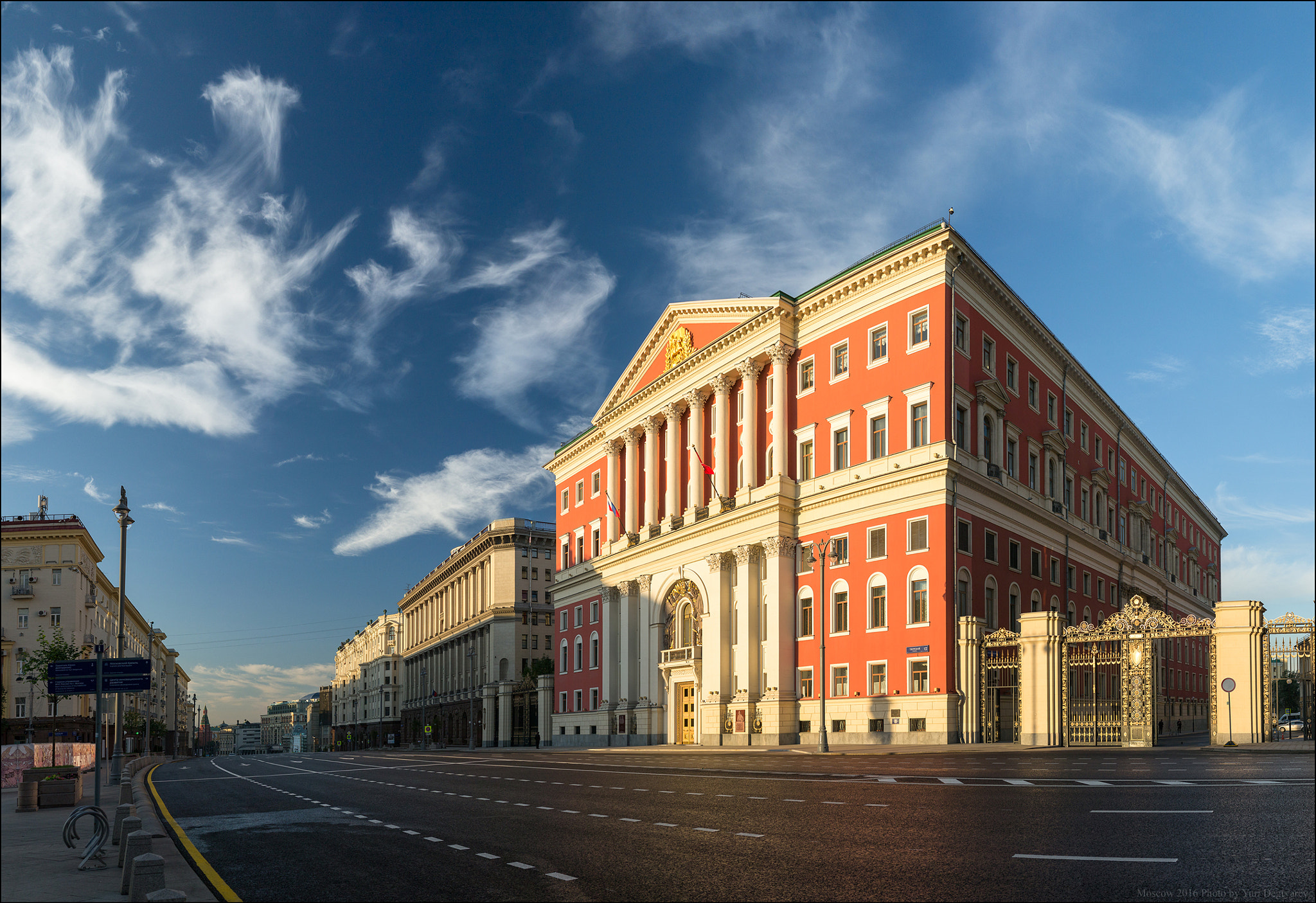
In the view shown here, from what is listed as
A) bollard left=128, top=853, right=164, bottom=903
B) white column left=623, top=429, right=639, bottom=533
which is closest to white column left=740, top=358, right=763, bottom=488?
white column left=623, top=429, right=639, bottom=533

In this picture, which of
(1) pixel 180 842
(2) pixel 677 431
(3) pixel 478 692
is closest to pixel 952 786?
(1) pixel 180 842

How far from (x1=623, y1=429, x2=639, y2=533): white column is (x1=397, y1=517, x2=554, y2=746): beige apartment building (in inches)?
1270

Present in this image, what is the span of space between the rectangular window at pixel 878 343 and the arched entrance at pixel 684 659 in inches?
718

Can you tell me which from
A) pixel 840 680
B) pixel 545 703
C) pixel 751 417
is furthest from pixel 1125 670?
pixel 545 703

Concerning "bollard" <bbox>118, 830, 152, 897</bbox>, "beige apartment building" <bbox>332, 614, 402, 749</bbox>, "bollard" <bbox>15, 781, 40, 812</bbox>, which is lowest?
"beige apartment building" <bbox>332, 614, 402, 749</bbox>

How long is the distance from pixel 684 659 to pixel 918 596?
1887cm

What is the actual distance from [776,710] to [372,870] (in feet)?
133

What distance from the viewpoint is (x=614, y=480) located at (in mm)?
73500

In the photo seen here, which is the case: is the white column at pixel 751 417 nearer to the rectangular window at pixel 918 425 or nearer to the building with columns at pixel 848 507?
the building with columns at pixel 848 507

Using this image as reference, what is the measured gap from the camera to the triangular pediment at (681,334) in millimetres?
60188

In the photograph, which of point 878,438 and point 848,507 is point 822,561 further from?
point 878,438

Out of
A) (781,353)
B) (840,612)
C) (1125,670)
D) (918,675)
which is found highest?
(781,353)

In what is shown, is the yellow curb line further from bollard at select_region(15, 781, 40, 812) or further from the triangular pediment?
the triangular pediment

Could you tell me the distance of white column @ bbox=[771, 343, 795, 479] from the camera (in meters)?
55.5
